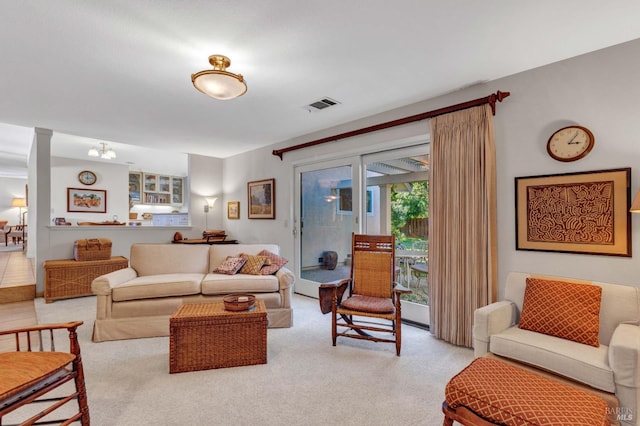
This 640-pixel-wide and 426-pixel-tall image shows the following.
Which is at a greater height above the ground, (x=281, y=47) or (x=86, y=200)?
(x=281, y=47)

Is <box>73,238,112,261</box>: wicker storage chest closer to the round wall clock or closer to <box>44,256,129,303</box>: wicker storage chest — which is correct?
<box>44,256,129,303</box>: wicker storage chest

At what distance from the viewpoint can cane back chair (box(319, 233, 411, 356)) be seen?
2.79m

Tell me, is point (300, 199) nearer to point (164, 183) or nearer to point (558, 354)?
point (558, 354)

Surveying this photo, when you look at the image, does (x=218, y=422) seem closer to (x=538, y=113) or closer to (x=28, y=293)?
(x=538, y=113)

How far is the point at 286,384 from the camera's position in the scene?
86.3 inches

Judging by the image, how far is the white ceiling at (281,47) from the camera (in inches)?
74.7

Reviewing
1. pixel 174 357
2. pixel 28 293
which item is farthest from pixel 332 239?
pixel 28 293

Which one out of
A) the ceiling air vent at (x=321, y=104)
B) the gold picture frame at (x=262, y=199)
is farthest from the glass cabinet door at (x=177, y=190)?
the ceiling air vent at (x=321, y=104)

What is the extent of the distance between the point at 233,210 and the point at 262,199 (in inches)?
41.1

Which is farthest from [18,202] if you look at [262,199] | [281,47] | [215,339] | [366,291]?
[366,291]

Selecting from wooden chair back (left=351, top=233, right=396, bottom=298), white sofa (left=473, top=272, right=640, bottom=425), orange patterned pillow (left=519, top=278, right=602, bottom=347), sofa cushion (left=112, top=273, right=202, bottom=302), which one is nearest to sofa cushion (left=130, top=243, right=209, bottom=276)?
sofa cushion (left=112, top=273, right=202, bottom=302)

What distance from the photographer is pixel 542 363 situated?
1827 mm

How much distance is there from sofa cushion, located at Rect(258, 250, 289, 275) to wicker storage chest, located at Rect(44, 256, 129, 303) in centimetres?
260

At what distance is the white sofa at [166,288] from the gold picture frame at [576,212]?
8.03ft
